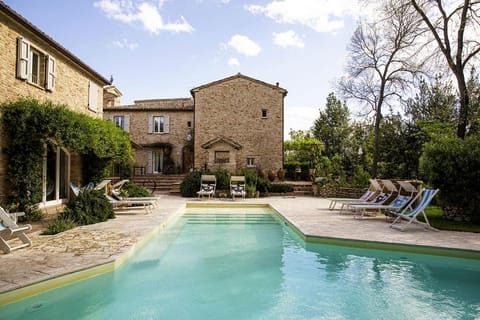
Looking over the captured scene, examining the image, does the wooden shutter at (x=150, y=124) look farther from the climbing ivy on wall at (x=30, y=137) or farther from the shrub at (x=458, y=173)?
the shrub at (x=458, y=173)

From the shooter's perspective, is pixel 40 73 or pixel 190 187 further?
pixel 190 187

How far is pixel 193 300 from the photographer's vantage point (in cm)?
457

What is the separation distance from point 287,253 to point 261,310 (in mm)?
2836

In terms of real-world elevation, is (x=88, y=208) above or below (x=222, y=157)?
below

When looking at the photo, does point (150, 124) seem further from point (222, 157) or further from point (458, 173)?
point (458, 173)

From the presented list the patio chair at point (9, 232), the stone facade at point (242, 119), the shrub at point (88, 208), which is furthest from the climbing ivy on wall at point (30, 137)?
the stone facade at point (242, 119)

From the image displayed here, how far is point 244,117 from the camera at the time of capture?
23219 mm

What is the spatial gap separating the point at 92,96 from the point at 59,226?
8605mm

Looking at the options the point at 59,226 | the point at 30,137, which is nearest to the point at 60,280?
the point at 59,226

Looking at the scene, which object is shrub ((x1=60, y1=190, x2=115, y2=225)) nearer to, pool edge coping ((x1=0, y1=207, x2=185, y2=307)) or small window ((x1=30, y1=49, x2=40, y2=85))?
pool edge coping ((x1=0, y1=207, x2=185, y2=307))

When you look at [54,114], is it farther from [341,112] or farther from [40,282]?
[341,112]

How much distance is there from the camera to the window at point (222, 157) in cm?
2239

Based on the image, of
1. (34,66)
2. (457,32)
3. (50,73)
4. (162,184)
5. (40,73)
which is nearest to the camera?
(34,66)

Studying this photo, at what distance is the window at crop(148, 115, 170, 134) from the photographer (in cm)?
2628
